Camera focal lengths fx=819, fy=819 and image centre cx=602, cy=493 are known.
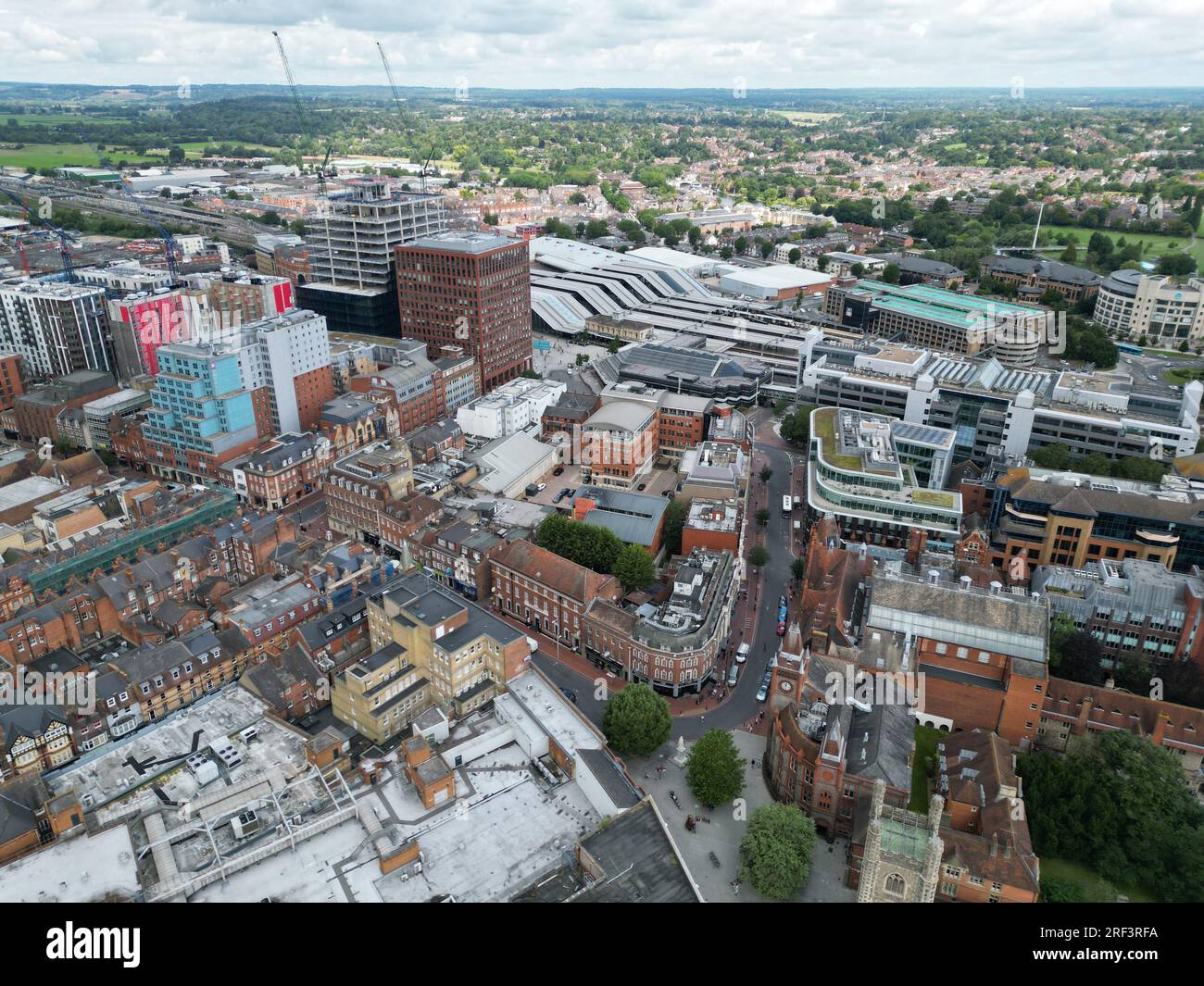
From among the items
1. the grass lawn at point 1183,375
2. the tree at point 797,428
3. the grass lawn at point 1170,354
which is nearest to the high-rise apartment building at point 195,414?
the tree at point 797,428

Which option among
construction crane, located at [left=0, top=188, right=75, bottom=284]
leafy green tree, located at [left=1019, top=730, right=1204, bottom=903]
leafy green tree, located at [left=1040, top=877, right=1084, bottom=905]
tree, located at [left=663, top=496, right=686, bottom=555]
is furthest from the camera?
construction crane, located at [left=0, top=188, right=75, bottom=284]

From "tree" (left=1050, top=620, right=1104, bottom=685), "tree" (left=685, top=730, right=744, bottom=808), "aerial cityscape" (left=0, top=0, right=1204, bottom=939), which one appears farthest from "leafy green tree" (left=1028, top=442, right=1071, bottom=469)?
"tree" (left=685, top=730, right=744, bottom=808)

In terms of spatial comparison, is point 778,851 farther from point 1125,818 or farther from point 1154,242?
point 1154,242

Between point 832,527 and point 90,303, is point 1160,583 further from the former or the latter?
point 90,303

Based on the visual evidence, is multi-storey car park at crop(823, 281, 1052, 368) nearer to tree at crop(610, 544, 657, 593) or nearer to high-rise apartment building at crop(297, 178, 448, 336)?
high-rise apartment building at crop(297, 178, 448, 336)

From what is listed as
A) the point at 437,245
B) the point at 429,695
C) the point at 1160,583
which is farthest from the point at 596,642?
the point at 437,245

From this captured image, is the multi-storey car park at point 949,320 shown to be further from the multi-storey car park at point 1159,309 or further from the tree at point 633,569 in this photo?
the tree at point 633,569

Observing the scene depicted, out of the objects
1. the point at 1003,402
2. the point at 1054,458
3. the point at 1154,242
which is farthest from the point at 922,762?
the point at 1154,242
